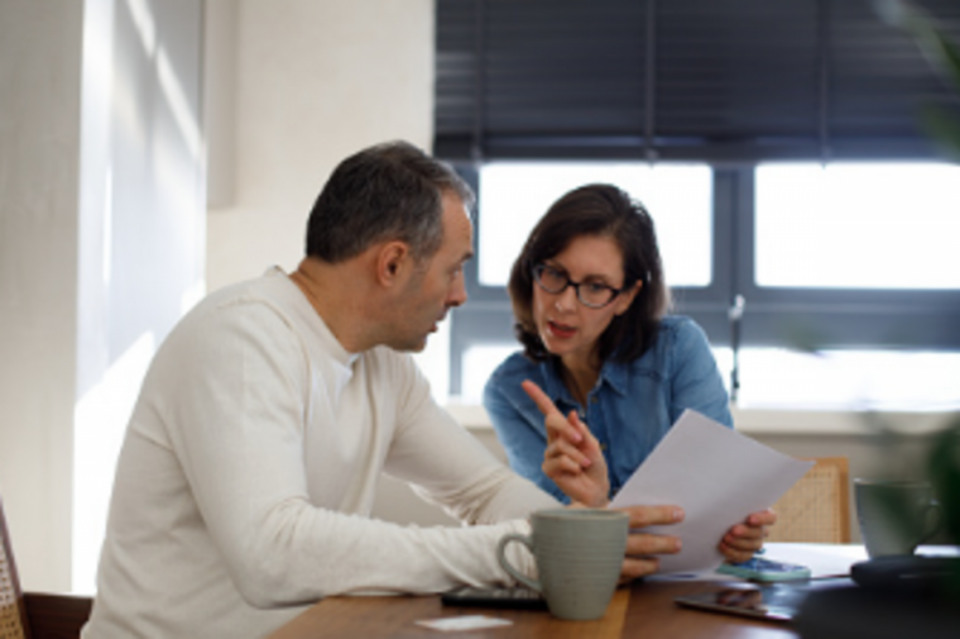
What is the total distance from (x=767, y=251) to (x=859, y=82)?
2.16 feet

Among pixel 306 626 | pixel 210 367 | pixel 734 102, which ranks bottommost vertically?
pixel 306 626

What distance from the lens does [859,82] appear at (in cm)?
362

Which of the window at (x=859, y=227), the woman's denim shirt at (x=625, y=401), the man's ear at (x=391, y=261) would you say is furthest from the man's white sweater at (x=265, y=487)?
the window at (x=859, y=227)

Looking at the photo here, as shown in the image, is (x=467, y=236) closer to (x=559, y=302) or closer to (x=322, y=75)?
(x=559, y=302)

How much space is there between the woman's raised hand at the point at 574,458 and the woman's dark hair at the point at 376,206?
0.88 ft

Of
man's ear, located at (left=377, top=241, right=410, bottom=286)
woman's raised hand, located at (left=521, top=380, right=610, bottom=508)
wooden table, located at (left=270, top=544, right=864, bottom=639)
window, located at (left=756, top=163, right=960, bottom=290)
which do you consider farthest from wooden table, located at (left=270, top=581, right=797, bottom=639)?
window, located at (left=756, top=163, right=960, bottom=290)

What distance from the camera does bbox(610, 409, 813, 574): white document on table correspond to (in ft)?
3.80

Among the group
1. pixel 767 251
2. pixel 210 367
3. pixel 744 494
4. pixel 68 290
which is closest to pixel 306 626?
pixel 210 367

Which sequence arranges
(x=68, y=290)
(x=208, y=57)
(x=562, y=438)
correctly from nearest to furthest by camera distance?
(x=562, y=438) → (x=68, y=290) → (x=208, y=57)

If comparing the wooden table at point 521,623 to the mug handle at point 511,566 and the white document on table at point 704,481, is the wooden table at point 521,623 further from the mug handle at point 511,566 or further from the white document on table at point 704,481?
the white document on table at point 704,481

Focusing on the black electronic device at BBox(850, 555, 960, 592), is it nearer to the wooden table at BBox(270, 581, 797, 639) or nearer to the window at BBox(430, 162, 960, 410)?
the wooden table at BBox(270, 581, 797, 639)

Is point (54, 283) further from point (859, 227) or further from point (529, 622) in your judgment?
point (859, 227)

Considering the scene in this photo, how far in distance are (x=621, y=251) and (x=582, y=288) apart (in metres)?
0.12

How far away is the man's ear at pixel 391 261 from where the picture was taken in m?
1.41
